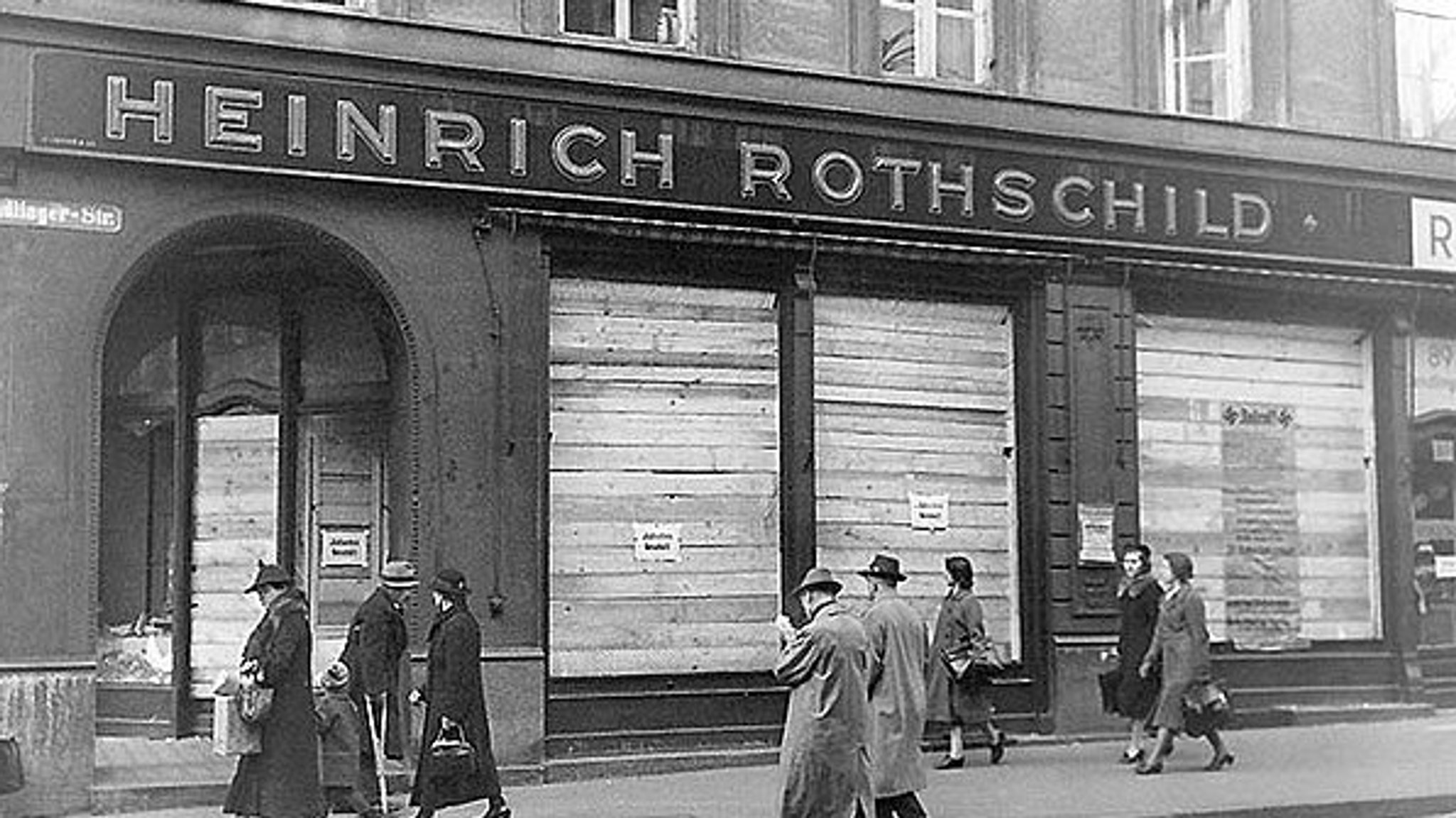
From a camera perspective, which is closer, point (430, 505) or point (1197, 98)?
point (430, 505)

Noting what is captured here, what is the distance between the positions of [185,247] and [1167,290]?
9.15m

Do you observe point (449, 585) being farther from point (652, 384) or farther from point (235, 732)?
point (652, 384)

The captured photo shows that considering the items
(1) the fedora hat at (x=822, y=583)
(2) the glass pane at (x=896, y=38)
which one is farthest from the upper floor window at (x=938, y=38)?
(1) the fedora hat at (x=822, y=583)

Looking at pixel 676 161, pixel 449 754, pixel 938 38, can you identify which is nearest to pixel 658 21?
pixel 676 161

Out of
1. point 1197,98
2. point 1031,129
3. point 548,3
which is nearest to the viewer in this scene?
point 548,3

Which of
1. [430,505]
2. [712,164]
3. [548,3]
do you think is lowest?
[430,505]

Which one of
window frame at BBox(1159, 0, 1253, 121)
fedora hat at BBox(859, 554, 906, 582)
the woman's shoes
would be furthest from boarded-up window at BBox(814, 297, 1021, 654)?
fedora hat at BBox(859, 554, 906, 582)

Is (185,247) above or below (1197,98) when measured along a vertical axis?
below

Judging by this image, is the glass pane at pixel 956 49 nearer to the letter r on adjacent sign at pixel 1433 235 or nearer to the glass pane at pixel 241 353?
the letter r on adjacent sign at pixel 1433 235

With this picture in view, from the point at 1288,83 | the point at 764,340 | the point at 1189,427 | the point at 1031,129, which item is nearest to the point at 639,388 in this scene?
the point at 764,340

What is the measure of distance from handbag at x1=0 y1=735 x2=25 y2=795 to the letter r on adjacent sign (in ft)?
45.9

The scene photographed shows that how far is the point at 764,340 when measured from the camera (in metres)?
17.9

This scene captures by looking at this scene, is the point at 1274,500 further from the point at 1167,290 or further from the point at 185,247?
the point at 185,247

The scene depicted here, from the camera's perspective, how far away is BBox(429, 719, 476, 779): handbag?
12867 millimetres
